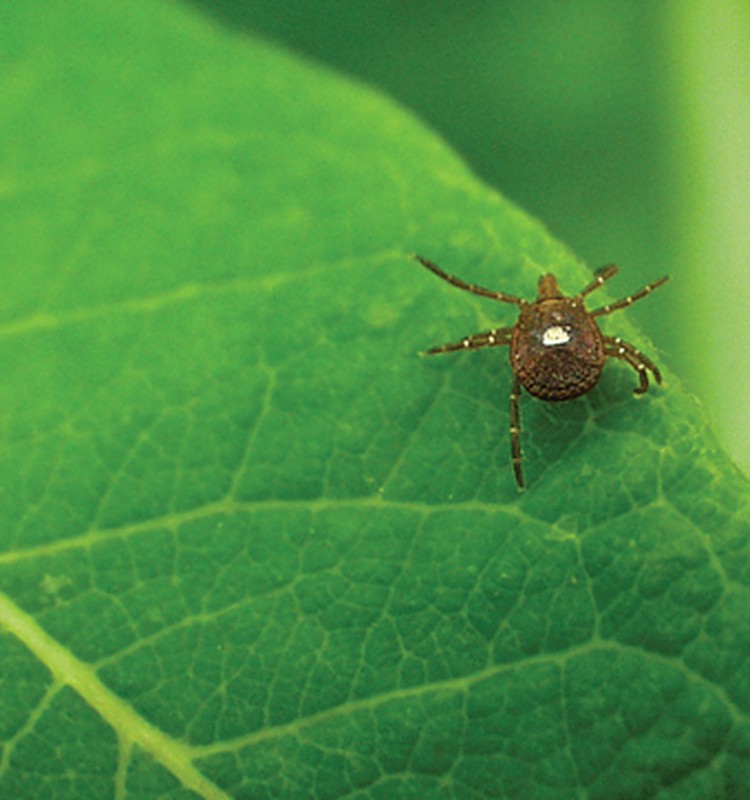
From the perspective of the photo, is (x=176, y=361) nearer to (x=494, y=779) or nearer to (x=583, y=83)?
(x=494, y=779)

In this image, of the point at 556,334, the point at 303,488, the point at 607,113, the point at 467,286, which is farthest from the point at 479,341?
the point at 607,113

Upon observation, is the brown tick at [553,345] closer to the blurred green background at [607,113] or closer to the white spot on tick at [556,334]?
the white spot on tick at [556,334]

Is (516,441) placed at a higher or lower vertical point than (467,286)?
lower

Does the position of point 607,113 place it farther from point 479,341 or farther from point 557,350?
point 479,341

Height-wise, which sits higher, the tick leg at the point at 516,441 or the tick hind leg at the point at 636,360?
the tick hind leg at the point at 636,360

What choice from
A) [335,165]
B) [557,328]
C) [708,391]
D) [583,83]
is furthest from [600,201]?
[335,165]

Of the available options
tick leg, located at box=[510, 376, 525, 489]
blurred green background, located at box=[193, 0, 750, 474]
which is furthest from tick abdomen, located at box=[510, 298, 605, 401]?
blurred green background, located at box=[193, 0, 750, 474]

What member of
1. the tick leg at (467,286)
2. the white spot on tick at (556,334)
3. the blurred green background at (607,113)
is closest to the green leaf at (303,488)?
the tick leg at (467,286)
